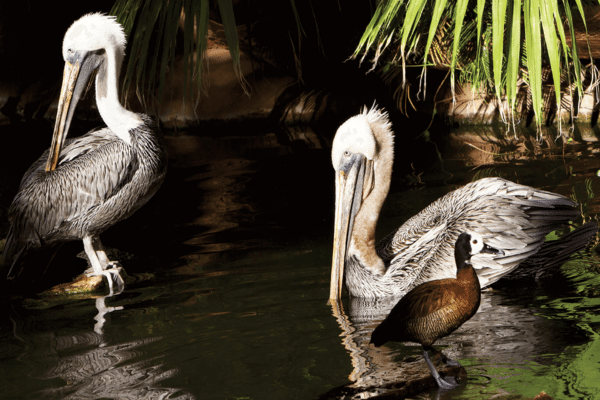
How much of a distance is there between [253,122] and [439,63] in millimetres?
4174

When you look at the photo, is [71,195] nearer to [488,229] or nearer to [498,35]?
[488,229]

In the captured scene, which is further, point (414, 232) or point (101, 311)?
point (414, 232)

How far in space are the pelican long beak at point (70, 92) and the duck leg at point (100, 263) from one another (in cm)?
60

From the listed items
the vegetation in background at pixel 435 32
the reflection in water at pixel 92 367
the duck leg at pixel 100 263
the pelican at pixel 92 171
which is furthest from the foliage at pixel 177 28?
the reflection in water at pixel 92 367

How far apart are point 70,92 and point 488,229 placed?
10.3 ft

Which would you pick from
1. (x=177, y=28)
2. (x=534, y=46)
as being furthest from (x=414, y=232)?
(x=177, y=28)

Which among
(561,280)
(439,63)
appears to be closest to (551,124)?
(439,63)

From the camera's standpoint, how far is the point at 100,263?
4766mm

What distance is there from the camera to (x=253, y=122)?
1180 centimetres

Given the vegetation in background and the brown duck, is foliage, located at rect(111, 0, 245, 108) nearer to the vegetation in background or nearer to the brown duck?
the vegetation in background

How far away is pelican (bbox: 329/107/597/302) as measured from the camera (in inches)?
148

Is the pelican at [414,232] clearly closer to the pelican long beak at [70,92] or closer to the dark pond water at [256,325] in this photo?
the dark pond water at [256,325]

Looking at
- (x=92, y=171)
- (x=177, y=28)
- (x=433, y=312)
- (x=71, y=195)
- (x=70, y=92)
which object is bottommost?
(x=433, y=312)

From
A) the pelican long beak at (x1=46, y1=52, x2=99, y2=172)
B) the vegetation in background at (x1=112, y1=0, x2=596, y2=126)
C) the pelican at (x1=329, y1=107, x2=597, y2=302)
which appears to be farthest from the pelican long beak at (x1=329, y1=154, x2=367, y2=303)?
the pelican long beak at (x1=46, y1=52, x2=99, y2=172)
